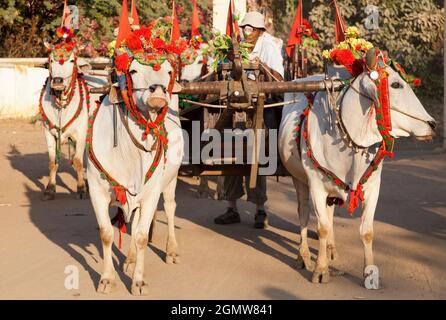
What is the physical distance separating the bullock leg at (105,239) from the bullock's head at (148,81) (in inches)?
34.8

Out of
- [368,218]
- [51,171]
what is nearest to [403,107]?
[368,218]

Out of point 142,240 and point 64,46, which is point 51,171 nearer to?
point 64,46

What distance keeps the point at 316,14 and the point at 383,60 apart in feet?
54.1

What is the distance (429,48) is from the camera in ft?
76.7

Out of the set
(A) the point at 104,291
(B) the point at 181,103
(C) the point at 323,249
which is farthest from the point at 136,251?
(B) the point at 181,103

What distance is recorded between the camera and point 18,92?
20297mm

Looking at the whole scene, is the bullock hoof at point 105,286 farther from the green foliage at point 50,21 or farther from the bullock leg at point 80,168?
the green foliage at point 50,21

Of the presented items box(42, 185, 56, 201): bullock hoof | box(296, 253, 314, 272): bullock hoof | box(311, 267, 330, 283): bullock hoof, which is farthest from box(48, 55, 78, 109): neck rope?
box(311, 267, 330, 283): bullock hoof

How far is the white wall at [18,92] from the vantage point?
20.2 m

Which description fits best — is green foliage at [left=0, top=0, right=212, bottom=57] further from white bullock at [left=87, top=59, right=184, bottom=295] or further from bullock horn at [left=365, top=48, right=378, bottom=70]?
bullock horn at [left=365, top=48, right=378, bottom=70]

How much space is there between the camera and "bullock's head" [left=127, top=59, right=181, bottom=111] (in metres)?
6.57
